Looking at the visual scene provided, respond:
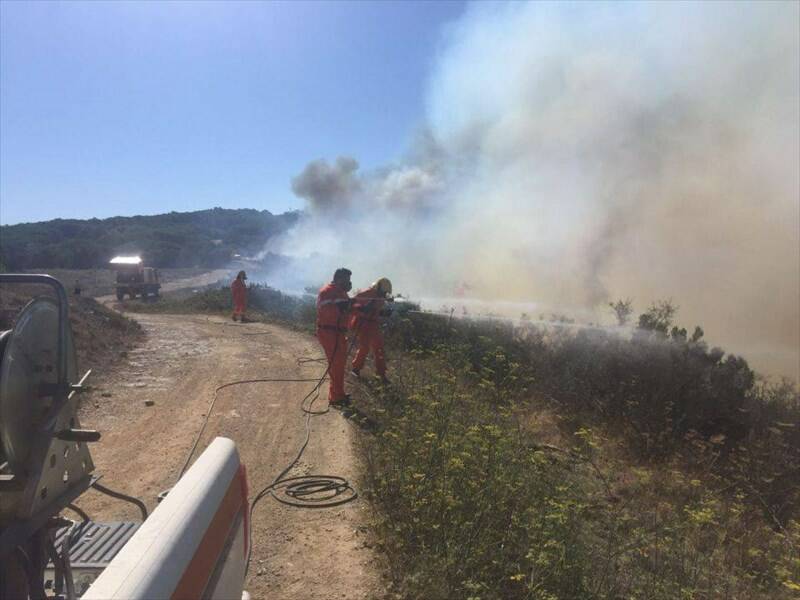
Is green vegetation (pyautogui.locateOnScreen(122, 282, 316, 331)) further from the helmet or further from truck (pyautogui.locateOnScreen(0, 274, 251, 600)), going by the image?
truck (pyautogui.locateOnScreen(0, 274, 251, 600))

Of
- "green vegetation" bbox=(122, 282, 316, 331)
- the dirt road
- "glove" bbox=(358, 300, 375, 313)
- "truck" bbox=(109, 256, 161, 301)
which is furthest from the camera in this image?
"truck" bbox=(109, 256, 161, 301)

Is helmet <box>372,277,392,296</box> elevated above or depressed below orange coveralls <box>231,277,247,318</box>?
above

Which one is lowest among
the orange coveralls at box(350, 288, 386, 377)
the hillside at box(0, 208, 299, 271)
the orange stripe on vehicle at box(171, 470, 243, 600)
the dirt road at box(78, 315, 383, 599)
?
the dirt road at box(78, 315, 383, 599)

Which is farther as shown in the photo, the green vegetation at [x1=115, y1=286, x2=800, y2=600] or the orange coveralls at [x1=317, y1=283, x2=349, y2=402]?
the orange coveralls at [x1=317, y1=283, x2=349, y2=402]

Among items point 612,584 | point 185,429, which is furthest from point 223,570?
point 185,429

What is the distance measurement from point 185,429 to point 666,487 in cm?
613

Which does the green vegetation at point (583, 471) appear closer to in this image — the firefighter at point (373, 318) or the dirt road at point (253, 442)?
the dirt road at point (253, 442)

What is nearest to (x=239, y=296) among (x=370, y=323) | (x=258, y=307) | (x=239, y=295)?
(x=239, y=295)

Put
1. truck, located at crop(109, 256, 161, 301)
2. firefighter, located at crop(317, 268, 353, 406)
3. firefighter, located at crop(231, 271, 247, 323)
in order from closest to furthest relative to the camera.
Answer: firefighter, located at crop(317, 268, 353, 406)
firefighter, located at crop(231, 271, 247, 323)
truck, located at crop(109, 256, 161, 301)

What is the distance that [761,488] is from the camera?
23.9ft

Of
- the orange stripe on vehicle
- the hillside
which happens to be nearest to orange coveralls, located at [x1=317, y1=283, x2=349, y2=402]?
the orange stripe on vehicle

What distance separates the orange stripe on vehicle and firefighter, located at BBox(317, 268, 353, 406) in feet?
19.1

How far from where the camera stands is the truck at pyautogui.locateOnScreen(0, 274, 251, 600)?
183cm

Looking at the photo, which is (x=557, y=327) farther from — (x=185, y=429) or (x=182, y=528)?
(x=182, y=528)
